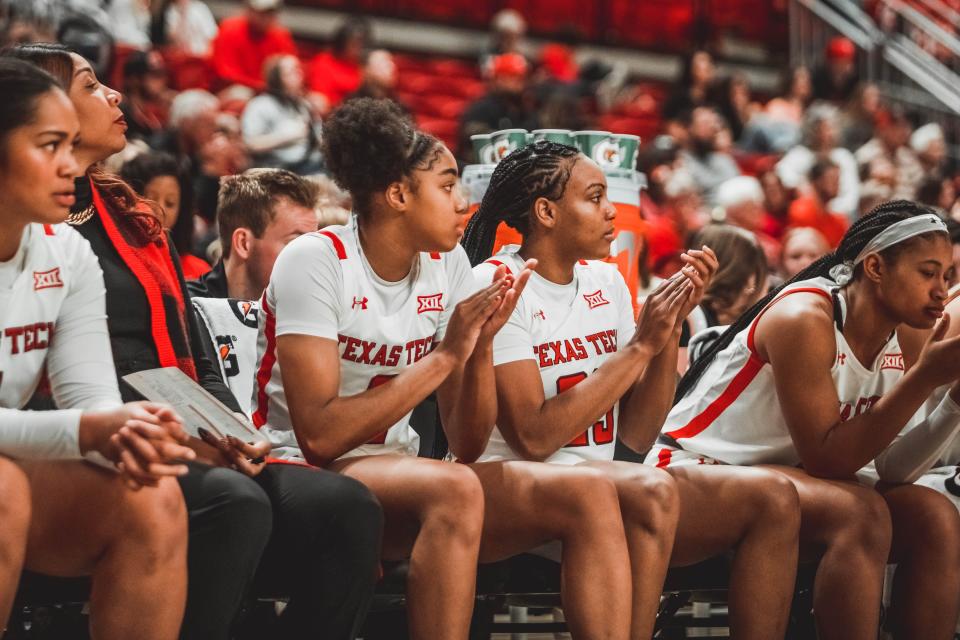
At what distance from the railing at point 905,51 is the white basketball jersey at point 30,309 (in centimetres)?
987

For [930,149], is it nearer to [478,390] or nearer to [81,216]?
[478,390]

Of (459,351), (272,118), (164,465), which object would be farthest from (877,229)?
(272,118)

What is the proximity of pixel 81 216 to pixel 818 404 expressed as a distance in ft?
5.47

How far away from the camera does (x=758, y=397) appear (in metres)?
3.09

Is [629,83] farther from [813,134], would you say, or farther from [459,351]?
[459,351]

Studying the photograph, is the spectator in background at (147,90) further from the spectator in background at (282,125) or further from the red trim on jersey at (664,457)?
the red trim on jersey at (664,457)

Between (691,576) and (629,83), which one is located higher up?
(629,83)

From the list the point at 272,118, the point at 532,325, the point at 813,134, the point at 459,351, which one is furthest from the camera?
the point at 813,134

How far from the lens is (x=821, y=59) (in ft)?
39.0

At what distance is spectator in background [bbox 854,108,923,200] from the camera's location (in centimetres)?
931

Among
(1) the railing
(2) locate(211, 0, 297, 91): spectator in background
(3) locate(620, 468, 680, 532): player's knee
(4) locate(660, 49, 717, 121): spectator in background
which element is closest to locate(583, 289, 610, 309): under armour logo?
(3) locate(620, 468, 680, 532): player's knee

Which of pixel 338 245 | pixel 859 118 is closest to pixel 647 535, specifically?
pixel 338 245

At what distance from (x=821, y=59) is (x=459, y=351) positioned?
10179 mm

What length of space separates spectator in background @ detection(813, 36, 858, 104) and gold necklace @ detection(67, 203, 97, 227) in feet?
30.3
